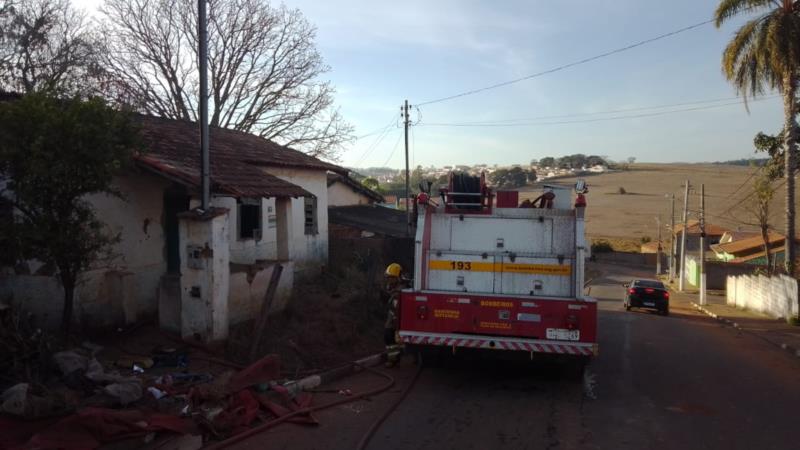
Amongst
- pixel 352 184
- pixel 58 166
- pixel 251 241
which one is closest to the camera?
pixel 58 166

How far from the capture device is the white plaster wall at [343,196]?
2870cm

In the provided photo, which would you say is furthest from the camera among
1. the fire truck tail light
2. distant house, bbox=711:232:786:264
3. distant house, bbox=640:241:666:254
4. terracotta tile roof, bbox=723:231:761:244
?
distant house, bbox=640:241:666:254

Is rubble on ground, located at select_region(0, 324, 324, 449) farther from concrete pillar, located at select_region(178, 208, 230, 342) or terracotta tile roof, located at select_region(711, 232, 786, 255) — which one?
terracotta tile roof, located at select_region(711, 232, 786, 255)

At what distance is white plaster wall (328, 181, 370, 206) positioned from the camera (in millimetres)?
28698

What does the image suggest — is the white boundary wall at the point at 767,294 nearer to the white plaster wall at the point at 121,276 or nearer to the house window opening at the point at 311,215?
the house window opening at the point at 311,215

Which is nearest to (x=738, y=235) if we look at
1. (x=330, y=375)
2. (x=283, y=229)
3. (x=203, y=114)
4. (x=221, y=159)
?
(x=283, y=229)

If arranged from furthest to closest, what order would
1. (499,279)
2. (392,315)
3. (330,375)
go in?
1. (392,315)
2. (330,375)
3. (499,279)

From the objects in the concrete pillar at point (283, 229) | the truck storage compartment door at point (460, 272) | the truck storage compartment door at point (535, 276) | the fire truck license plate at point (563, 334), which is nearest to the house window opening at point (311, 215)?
the concrete pillar at point (283, 229)

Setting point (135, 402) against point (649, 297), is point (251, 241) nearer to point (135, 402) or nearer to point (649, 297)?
point (135, 402)

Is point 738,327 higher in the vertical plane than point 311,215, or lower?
lower

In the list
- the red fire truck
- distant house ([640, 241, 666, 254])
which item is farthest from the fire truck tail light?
distant house ([640, 241, 666, 254])

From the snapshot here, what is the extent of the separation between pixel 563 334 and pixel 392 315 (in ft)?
10.9

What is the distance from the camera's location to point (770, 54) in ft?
65.4

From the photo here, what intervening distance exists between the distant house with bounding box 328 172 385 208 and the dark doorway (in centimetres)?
1479
